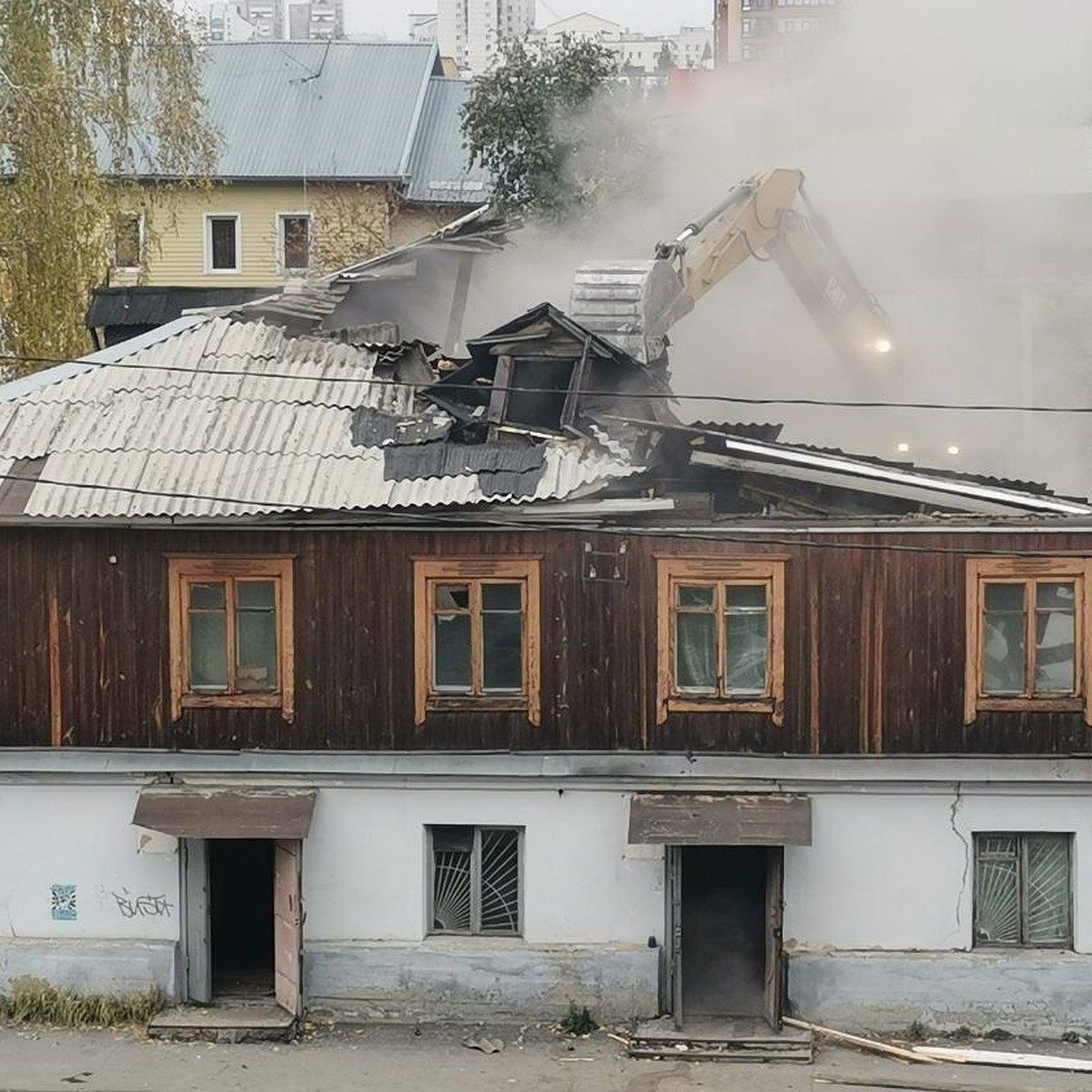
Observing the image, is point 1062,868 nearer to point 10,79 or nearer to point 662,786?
point 662,786

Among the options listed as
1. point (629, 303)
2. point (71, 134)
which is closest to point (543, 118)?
point (71, 134)

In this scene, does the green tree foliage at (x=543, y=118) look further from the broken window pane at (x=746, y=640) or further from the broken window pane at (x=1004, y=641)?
the broken window pane at (x=1004, y=641)

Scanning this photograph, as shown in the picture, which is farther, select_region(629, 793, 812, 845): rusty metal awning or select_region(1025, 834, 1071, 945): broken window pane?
select_region(1025, 834, 1071, 945): broken window pane

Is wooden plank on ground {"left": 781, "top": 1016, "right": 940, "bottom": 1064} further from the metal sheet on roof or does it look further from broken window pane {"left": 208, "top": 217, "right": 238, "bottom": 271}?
broken window pane {"left": 208, "top": 217, "right": 238, "bottom": 271}

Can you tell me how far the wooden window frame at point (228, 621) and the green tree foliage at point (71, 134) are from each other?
8930mm

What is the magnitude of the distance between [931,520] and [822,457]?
1.39 meters

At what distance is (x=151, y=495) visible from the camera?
16.7 meters

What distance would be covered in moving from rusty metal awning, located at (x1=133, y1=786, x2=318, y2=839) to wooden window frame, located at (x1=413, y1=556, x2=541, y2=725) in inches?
56.9

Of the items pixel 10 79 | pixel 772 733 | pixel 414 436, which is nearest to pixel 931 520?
pixel 772 733

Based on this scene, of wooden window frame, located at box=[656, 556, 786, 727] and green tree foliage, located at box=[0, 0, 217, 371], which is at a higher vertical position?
green tree foliage, located at box=[0, 0, 217, 371]

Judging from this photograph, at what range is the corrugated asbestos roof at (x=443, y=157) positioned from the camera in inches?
1646

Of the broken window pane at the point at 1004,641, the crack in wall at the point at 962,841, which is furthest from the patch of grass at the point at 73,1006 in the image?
the broken window pane at the point at 1004,641

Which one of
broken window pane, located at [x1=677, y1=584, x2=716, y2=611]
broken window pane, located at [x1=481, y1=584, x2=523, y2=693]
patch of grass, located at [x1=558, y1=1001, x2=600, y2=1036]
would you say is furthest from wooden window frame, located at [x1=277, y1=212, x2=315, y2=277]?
patch of grass, located at [x1=558, y1=1001, x2=600, y2=1036]

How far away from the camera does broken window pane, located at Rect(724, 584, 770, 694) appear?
16812 mm
